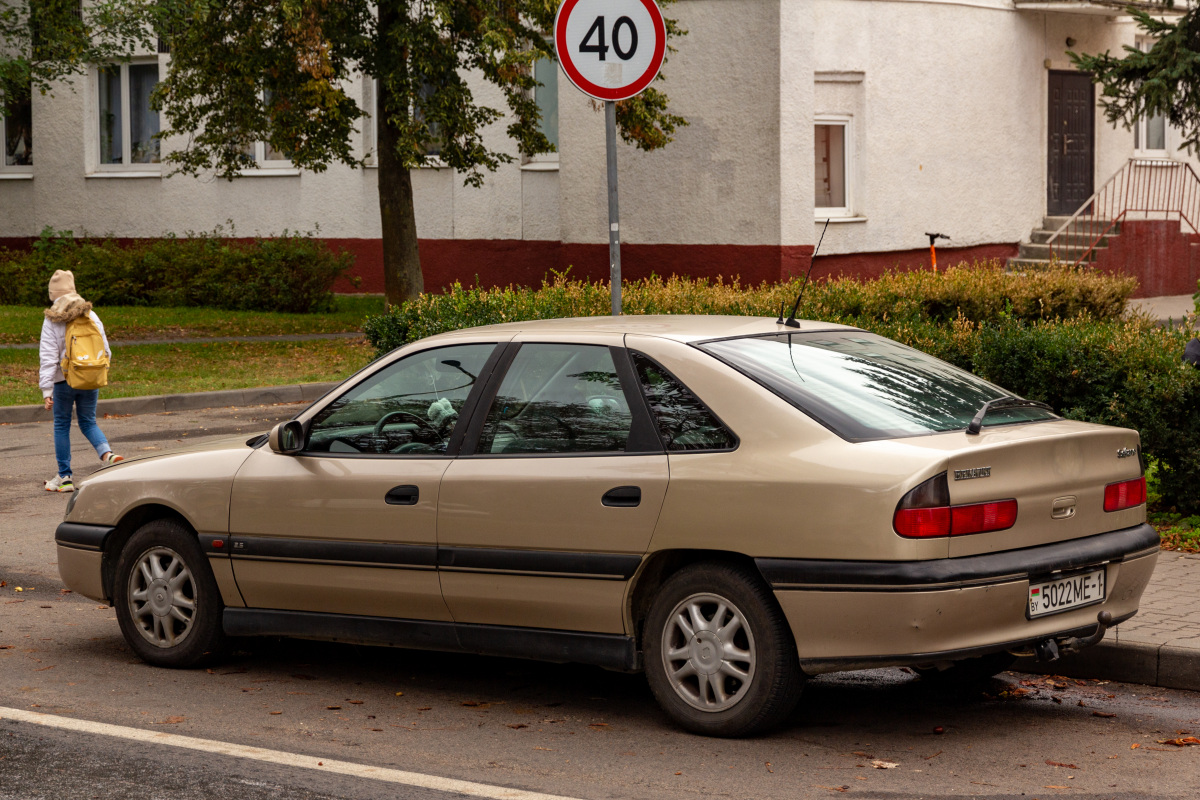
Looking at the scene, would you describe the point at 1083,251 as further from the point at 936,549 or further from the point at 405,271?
the point at 936,549

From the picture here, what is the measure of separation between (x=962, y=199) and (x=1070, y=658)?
19.7 m

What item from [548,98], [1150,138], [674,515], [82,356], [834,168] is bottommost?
[674,515]

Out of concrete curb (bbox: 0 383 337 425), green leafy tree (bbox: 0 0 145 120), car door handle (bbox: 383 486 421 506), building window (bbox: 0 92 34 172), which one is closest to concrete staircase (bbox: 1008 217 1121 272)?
concrete curb (bbox: 0 383 337 425)

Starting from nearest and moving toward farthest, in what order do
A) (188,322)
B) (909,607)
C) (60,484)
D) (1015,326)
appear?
(909,607), (1015,326), (60,484), (188,322)

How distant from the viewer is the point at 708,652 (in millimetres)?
5297

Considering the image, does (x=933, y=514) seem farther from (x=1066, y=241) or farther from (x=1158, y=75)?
(x=1066, y=241)

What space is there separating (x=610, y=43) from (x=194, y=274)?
20.4m

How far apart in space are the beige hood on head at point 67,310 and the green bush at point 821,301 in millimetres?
2292

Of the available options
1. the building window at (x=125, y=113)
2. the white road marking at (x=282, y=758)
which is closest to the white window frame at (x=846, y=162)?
the building window at (x=125, y=113)

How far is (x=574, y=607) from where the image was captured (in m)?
5.55

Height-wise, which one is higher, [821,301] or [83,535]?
[821,301]

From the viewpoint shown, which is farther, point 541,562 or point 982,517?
point 541,562

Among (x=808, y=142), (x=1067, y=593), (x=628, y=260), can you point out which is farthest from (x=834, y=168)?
(x=1067, y=593)

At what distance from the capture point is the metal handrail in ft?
84.6
